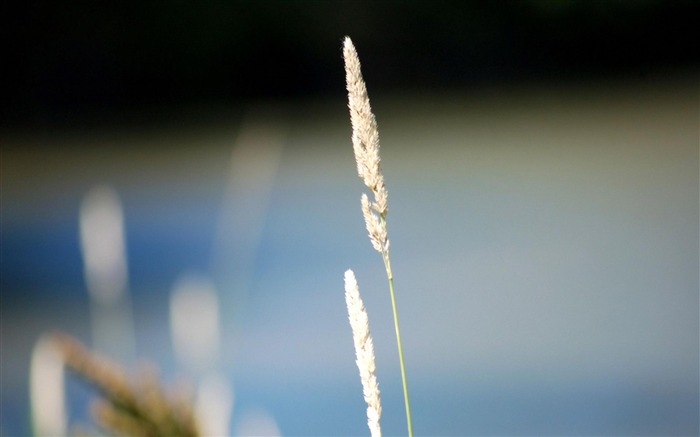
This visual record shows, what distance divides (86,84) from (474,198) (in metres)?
3.01

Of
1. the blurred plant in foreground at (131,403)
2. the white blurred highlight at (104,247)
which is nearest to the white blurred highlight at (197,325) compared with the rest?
the white blurred highlight at (104,247)

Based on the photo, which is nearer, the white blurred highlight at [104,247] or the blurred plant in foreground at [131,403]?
the blurred plant in foreground at [131,403]

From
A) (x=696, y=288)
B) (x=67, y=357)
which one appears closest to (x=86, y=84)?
(x=696, y=288)

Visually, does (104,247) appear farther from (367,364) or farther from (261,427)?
(367,364)

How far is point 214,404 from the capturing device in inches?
32.8

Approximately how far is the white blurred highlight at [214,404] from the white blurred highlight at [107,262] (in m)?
0.21

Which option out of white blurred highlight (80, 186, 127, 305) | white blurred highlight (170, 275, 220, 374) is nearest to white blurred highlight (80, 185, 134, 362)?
white blurred highlight (80, 186, 127, 305)

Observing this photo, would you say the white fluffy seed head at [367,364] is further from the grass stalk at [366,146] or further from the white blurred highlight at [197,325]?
the white blurred highlight at [197,325]

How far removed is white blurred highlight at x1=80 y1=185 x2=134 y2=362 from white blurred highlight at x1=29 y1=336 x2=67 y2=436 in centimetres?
22

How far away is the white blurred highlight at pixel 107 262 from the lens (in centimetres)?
106

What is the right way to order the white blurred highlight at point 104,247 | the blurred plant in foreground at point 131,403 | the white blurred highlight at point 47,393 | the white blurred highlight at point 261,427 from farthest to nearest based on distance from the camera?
the white blurred highlight at point 104,247
the white blurred highlight at point 261,427
the white blurred highlight at point 47,393
the blurred plant in foreground at point 131,403

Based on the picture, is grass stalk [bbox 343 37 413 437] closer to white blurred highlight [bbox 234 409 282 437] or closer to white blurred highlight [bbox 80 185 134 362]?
white blurred highlight [bbox 234 409 282 437]

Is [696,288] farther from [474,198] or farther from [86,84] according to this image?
[86,84]

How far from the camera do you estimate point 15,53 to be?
20.9 feet
